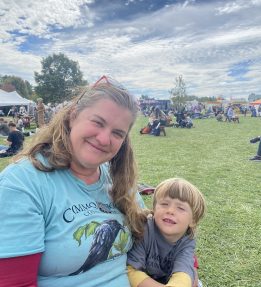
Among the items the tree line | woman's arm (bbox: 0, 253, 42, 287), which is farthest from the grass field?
the tree line

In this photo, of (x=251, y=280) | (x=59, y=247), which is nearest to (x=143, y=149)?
(x=251, y=280)

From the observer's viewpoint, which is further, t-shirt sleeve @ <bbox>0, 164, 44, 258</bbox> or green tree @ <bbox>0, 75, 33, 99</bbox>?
green tree @ <bbox>0, 75, 33, 99</bbox>

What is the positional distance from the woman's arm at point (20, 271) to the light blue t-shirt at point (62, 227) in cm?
3

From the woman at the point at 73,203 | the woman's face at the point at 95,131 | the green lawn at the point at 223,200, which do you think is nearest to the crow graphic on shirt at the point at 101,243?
the woman at the point at 73,203

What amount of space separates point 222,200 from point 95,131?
489 cm

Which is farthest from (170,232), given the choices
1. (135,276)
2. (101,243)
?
(101,243)

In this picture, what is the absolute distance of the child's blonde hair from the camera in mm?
2260

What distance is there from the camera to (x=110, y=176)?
210 cm

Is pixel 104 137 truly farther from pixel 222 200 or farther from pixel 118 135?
pixel 222 200

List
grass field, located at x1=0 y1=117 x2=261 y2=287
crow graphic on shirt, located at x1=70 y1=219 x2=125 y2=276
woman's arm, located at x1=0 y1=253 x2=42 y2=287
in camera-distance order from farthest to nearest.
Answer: grass field, located at x1=0 y1=117 x2=261 y2=287 → crow graphic on shirt, located at x1=70 y1=219 x2=125 y2=276 → woman's arm, located at x1=0 y1=253 x2=42 y2=287

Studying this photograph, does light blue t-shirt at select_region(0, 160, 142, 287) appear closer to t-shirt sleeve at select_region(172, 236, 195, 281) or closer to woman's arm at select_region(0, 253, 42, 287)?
woman's arm at select_region(0, 253, 42, 287)

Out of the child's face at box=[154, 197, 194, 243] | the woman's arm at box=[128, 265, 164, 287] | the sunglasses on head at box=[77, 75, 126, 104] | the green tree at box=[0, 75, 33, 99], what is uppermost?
the green tree at box=[0, 75, 33, 99]

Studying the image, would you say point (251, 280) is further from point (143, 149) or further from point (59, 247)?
point (143, 149)

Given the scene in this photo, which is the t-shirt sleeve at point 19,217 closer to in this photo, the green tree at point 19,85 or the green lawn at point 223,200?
the green lawn at point 223,200
